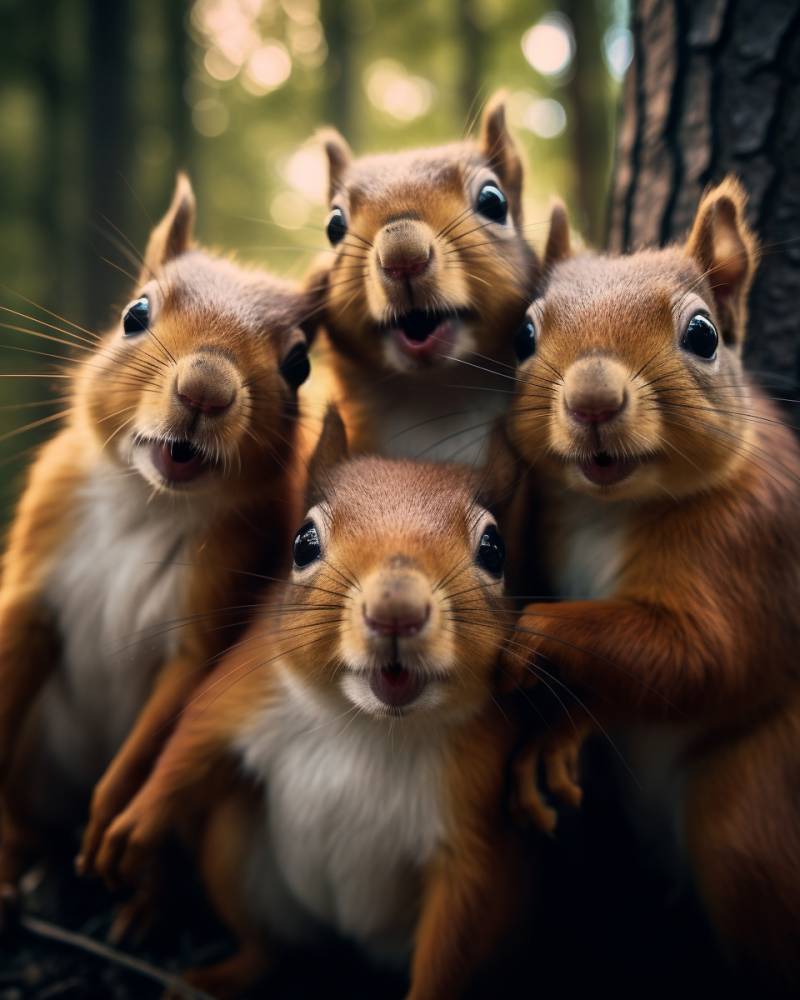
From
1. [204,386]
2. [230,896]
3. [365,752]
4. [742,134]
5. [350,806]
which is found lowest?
[230,896]

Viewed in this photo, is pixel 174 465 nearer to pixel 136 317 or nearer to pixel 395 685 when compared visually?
pixel 136 317

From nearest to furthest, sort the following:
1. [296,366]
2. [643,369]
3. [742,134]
→ [643,369] < [296,366] < [742,134]

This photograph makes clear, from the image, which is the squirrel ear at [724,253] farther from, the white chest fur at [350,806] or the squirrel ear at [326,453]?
the white chest fur at [350,806]

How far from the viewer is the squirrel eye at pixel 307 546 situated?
1.95 m

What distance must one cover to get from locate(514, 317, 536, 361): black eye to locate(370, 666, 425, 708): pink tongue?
2.59 ft

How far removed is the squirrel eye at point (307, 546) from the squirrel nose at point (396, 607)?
34 centimetres

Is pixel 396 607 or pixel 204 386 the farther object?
pixel 204 386

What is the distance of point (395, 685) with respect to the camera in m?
1.68

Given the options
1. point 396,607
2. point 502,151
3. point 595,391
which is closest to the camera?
point 396,607

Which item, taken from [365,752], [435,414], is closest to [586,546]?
[435,414]

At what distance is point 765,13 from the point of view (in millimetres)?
2754

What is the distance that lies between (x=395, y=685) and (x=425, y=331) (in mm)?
855

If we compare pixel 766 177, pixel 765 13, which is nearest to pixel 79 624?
pixel 766 177

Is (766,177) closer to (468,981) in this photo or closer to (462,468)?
(462,468)
